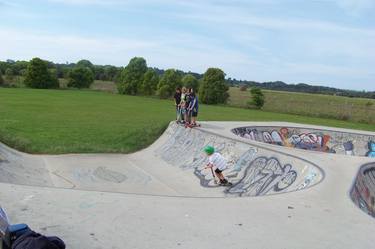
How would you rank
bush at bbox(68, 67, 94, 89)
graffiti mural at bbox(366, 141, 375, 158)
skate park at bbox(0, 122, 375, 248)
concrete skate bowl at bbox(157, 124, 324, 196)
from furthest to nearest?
bush at bbox(68, 67, 94, 89), graffiti mural at bbox(366, 141, 375, 158), concrete skate bowl at bbox(157, 124, 324, 196), skate park at bbox(0, 122, 375, 248)

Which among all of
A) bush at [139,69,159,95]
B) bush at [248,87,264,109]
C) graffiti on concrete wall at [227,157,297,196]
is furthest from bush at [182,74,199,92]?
graffiti on concrete wall at [227,157,297,196]

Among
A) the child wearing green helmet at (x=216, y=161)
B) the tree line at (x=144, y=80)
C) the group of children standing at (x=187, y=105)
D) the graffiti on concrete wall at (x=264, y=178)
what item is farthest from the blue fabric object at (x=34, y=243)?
the tree line at (x=144, y=80)

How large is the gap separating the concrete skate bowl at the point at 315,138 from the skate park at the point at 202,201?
5.70 meters

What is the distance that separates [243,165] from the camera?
49.4 feet

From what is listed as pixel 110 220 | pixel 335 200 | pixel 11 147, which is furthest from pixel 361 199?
pixel 11 147

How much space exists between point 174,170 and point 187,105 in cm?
434

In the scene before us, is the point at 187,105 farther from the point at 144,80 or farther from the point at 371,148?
the point at 144,80

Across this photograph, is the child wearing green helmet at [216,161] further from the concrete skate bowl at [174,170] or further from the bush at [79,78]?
the bush at [79,78]

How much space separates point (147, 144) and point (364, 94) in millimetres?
114502

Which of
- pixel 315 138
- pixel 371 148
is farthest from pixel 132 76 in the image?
pixel 371 148

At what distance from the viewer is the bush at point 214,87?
51656 millimetres

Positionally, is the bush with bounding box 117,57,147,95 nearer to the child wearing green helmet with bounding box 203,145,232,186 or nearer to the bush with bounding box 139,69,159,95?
the bush with bounding box 139,69,159,95

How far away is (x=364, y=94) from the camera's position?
123 metres

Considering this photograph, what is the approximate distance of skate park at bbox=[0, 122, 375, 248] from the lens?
6191 millimetres
